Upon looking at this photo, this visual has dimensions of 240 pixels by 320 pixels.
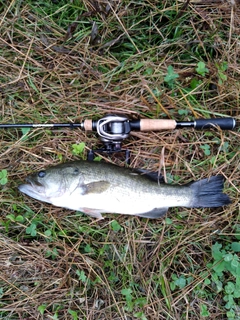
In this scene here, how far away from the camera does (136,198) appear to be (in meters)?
2.83

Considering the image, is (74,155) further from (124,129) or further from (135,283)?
(135,283)

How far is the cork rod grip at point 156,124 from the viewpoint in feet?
9.59

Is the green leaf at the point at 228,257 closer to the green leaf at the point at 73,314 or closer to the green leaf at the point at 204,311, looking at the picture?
the green leaf at the point at 204,311

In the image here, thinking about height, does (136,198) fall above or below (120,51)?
below

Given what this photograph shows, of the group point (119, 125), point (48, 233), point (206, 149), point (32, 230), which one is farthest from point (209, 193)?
point (32, 230)

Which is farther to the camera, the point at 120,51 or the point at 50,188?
the point at 120,51

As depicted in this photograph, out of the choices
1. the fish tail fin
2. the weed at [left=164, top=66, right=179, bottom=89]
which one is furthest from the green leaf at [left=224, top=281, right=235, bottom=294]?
the weed at [left=164, top=66, right=179, bottom=89]

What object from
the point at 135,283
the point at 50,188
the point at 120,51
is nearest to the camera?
the point at 50,188

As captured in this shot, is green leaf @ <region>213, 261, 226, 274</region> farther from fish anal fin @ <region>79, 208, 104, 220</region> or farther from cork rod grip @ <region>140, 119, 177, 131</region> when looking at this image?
cork rod grip @ <region>140, 119, 177, 131</region>

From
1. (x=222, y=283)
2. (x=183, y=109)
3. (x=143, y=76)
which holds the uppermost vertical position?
(x=143, y=76)

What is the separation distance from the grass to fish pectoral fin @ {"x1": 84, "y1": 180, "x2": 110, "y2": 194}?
36cm

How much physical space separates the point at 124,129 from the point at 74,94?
69 cm

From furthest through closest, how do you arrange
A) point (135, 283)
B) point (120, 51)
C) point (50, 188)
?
1. point (120, 51)
2. point (135, 283)
3. point (50, 188)

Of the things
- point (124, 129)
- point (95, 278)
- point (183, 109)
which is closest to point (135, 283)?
point (95, 278)
